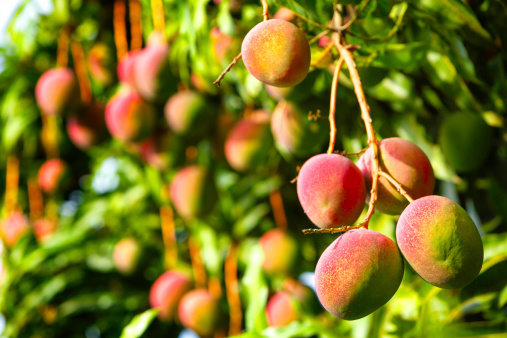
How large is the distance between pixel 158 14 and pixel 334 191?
2.46 ft

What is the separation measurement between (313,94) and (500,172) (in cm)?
31

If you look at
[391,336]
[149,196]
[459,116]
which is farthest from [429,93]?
[149,196]

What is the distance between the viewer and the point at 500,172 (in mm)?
771

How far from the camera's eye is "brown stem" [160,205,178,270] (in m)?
1.18

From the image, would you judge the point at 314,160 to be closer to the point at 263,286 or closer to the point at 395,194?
the point at 395,194

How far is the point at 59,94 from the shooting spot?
1189 mm

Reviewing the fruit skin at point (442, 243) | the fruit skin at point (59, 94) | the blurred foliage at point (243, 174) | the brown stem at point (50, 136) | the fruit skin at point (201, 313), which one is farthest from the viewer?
the brown stem at point (50, 136)

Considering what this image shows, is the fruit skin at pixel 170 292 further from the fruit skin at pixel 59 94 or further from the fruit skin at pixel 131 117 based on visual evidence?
the fruit skin at pixel 59 94

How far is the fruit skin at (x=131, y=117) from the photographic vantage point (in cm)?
104

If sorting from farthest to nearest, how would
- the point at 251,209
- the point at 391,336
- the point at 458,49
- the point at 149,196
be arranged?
the point at 149,196 → the point at 251,209 → the point at 391,336 → the point at 458,49

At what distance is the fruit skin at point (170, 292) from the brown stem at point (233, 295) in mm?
89

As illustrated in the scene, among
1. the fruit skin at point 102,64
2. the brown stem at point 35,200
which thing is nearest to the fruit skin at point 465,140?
the fruit skin at point 102,64

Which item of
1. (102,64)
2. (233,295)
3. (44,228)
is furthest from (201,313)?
(102,64)

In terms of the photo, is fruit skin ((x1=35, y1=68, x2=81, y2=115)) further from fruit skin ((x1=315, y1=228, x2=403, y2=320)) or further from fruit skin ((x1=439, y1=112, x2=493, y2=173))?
fruit skin ((x1=315, y1=228, x2=403, y2=320))
